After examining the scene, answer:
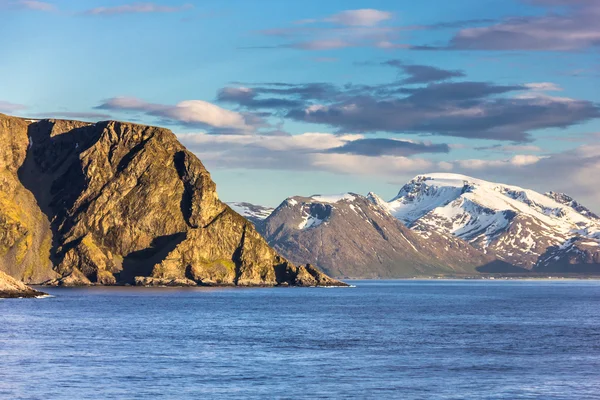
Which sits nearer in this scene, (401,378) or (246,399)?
(246,399)

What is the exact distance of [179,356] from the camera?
3748 inches

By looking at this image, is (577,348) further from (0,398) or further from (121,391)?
(0,398)

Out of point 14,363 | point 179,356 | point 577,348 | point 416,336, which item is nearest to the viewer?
point 14,363

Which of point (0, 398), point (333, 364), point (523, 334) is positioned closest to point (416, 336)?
point (523, 334)

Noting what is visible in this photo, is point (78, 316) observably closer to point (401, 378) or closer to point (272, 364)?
point (272, 364)

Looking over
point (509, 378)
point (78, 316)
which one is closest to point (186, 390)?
point (509, 378)

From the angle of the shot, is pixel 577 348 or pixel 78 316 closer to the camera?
pixel 577 348

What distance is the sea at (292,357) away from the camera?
72812mm

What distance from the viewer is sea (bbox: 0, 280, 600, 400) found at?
72.8 m

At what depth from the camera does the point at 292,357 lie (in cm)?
9531

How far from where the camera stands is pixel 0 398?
219ft

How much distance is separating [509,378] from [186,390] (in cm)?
2922

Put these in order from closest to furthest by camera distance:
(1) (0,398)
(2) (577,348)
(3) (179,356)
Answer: (1) (0,398)
(3) (179,356)
(2) (577,348)

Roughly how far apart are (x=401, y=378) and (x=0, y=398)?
34033 mm
